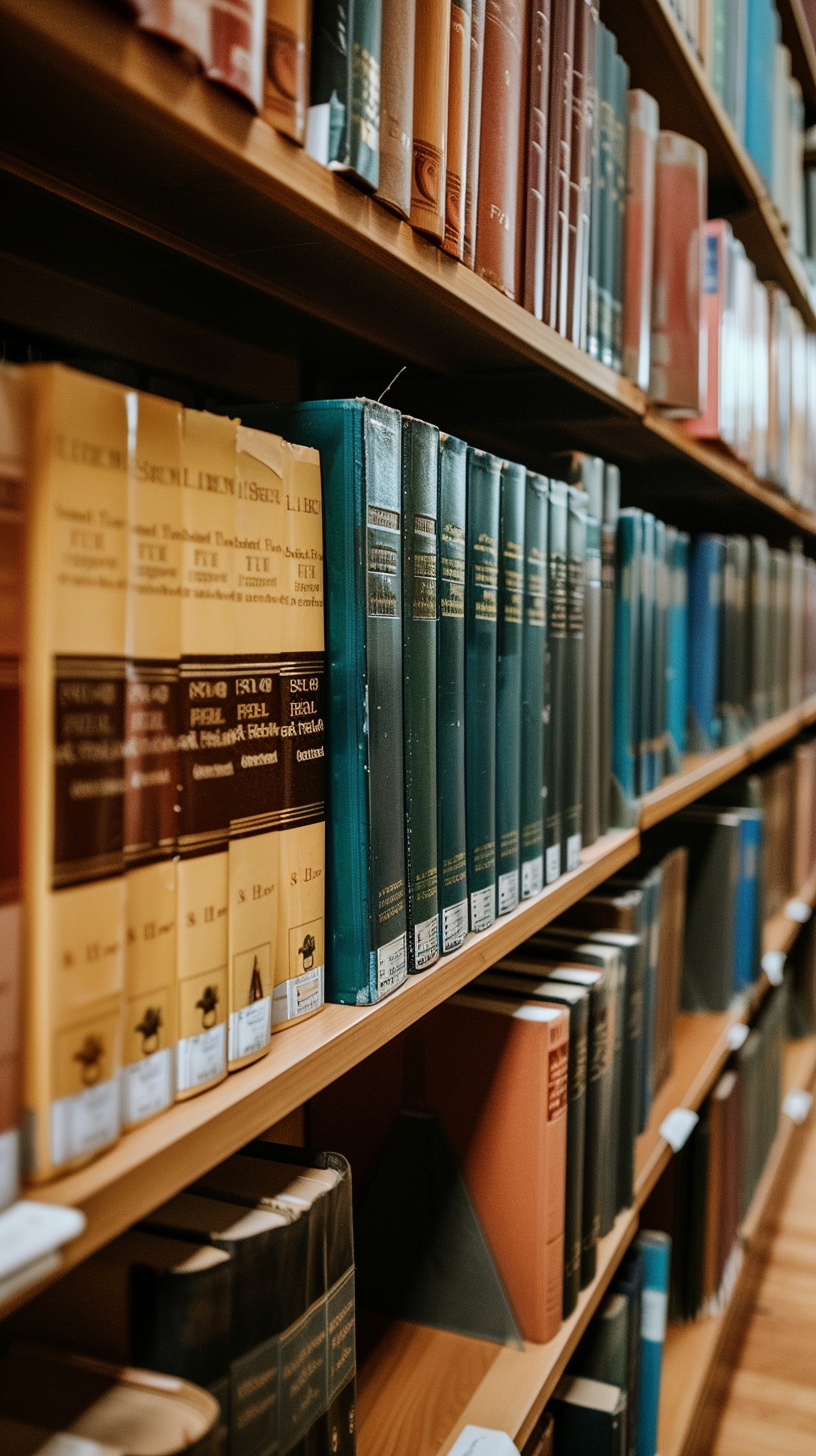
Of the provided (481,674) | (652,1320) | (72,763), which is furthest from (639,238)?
(652,1320)

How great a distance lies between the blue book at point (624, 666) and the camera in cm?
120

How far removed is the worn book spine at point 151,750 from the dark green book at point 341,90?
189 millimetres

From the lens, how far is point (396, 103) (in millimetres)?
611

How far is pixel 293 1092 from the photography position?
1.80ft

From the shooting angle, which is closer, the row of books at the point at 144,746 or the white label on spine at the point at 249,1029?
the row of books at the point at 144,746

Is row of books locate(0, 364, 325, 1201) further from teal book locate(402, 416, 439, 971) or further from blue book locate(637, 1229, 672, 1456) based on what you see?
blue book locate(637, 1229, 672, 1456)

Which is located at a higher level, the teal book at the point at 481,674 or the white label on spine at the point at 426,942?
the teal book at the point at 481,674

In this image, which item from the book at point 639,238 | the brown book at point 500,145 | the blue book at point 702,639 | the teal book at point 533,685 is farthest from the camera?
the blue book at point 702,639

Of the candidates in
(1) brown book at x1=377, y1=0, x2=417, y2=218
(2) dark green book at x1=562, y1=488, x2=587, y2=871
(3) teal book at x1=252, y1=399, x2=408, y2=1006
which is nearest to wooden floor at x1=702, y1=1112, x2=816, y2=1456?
(2) dark green book at x1=562, y1=488, x2=587, y2=871

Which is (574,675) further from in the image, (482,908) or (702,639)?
(702,639)

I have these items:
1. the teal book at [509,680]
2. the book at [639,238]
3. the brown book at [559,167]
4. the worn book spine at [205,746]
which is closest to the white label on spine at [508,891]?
the teal book at [509,680]

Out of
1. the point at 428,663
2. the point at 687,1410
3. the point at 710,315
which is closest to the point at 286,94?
the point at 428,663

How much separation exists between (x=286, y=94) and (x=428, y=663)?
1.09ft

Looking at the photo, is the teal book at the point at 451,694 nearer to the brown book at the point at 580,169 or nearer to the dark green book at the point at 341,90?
the dark green book at the point at 341,90
